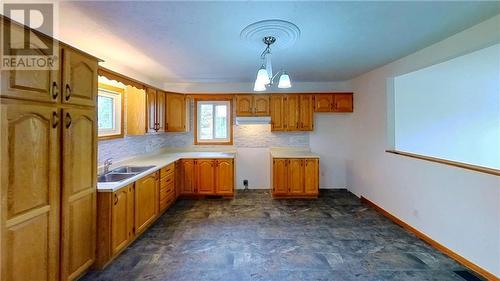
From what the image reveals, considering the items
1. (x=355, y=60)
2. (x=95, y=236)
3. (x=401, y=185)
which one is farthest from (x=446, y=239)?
(x=95, y=236)

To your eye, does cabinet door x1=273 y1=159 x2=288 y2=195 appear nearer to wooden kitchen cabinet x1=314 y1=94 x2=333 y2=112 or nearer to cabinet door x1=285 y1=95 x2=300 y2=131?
cabinet door x1=285 y1=95 x2=300 y2=131

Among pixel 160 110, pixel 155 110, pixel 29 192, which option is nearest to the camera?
pixel 29 192

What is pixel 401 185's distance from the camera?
3492 mm

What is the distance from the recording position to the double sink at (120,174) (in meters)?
3.13

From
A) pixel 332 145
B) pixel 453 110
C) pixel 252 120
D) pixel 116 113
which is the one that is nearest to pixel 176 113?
pixel 116 113

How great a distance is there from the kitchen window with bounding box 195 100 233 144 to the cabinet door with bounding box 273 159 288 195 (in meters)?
1.26

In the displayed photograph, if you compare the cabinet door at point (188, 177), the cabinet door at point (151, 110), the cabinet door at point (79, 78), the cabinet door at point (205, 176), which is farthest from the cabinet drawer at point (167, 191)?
the cabinet door at point (79, 78)

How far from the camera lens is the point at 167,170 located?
157 inches

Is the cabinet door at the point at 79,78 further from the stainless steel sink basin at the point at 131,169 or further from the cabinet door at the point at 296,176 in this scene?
the cabinet door at the point at 296,176

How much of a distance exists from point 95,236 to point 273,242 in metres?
1.95

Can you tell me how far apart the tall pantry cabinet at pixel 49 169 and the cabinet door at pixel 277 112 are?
333cm

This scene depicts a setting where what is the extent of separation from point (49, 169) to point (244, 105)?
3.64 m

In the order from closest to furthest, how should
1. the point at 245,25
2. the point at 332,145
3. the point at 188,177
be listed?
1. the point at 245,25
2. the point at 188,177
3. the point at 332,145

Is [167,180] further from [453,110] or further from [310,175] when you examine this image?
[453,110]
